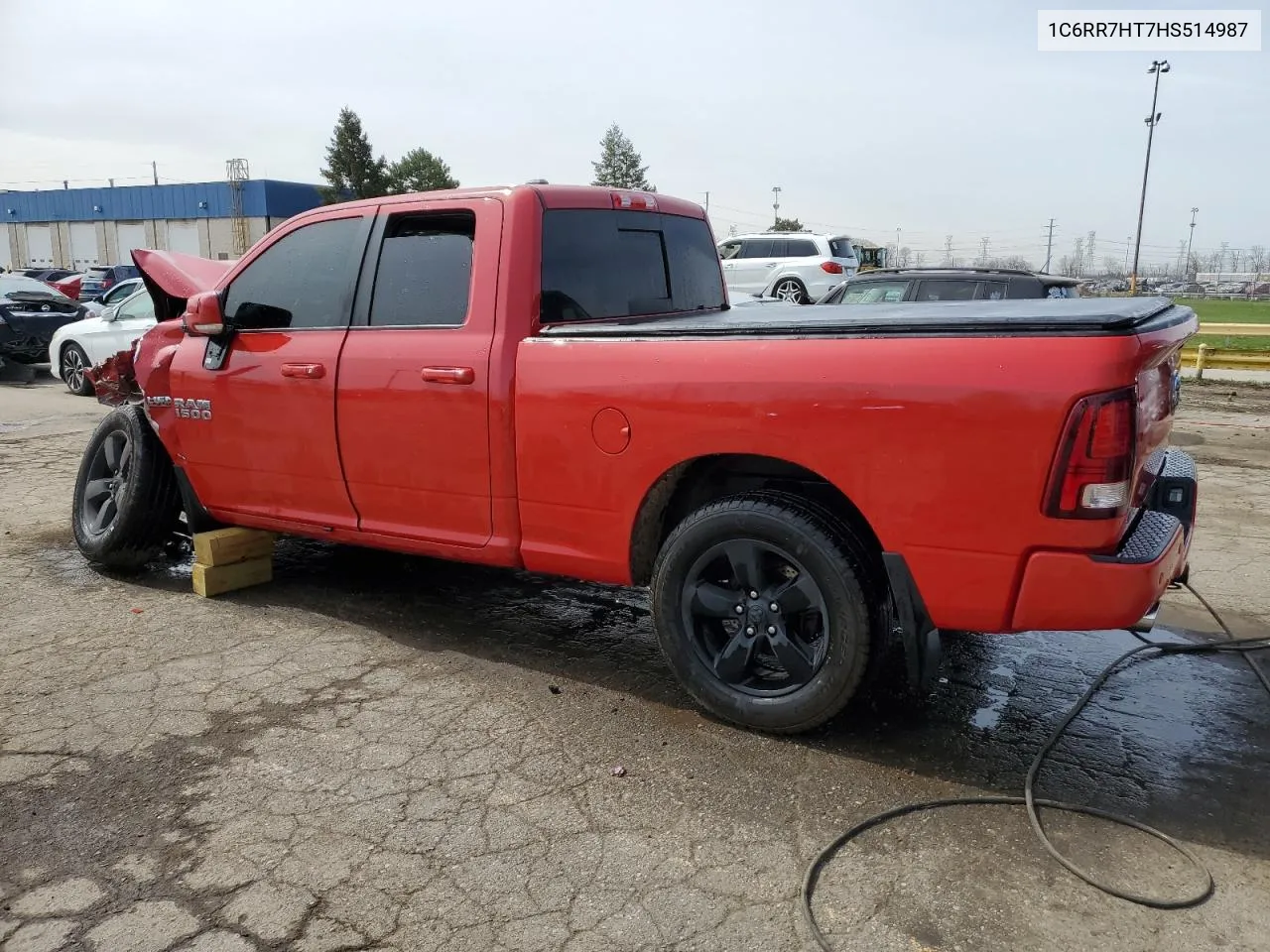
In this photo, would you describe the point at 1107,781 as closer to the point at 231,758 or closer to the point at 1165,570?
the point at 1165,570

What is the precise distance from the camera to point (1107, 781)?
318 cm

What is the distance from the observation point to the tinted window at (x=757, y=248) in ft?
73.6

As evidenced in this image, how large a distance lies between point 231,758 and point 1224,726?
3576mm

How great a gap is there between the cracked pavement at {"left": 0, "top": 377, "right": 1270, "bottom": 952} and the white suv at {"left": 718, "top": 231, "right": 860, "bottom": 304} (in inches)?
680

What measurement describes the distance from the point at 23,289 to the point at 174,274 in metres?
13.8

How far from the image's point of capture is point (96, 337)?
561 inches

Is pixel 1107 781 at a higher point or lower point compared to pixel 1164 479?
lower

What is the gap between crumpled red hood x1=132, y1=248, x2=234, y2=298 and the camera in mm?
5543

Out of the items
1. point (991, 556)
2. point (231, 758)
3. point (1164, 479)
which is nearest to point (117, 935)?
point (231, 758)

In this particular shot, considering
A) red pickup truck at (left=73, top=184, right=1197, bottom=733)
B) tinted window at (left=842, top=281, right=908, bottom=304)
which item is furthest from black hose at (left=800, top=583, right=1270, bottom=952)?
tinted window at (left=842, top=281, right=908, bottom=304)

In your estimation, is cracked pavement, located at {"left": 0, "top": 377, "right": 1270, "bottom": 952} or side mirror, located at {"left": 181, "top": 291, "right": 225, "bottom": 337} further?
side mirror, located at {"left": 181, "top": 291, "right": 225, "bottom": 337}

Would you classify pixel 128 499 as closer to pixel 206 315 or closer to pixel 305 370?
pixel 206 315

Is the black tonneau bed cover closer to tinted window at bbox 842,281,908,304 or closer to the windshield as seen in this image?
tinted window at bbox 842,281,908,304

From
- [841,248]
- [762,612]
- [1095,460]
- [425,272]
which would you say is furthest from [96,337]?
[841,248]
